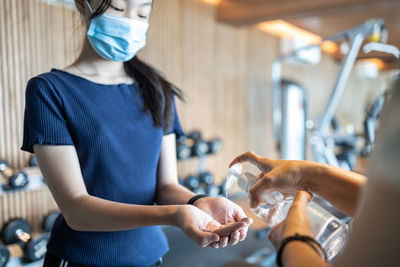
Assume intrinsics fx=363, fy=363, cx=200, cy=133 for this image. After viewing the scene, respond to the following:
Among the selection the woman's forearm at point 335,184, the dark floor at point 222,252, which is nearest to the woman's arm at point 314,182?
the woman's forearm at point 335,184

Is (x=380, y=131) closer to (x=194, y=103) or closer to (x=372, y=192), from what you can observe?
(x=372, y=192)

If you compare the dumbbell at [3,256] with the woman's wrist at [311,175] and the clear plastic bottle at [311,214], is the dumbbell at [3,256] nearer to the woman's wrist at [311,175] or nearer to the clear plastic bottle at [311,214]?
the clear plastic bottle at [311,214]

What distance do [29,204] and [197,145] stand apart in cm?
163

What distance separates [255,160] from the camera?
2.88ft

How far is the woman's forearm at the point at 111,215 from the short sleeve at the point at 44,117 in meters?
0.16

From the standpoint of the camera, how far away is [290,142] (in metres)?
4.36

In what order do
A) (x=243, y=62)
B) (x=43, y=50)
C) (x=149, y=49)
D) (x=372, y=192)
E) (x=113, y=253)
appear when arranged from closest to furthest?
1. (x=372, y=192)
2. (x=113, y=253)
3. (x=43, y=50)
4. (x=149, y=49)
5. (x=243, y=62)

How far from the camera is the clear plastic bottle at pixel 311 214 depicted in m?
0.73

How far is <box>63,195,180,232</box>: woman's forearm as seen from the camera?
32.9 inches

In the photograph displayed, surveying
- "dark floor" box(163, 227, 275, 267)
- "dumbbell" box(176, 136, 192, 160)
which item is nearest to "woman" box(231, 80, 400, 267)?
"dark floor" box(163, 227, 275, 267)

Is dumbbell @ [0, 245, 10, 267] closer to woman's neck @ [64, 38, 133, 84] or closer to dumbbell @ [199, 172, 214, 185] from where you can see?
woman's neck @ [64, 38, 133, 84]

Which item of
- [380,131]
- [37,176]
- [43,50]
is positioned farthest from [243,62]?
[380,131]

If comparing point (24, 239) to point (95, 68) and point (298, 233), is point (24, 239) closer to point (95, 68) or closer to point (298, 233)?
point (95, 68)

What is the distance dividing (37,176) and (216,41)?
2.74 metres
